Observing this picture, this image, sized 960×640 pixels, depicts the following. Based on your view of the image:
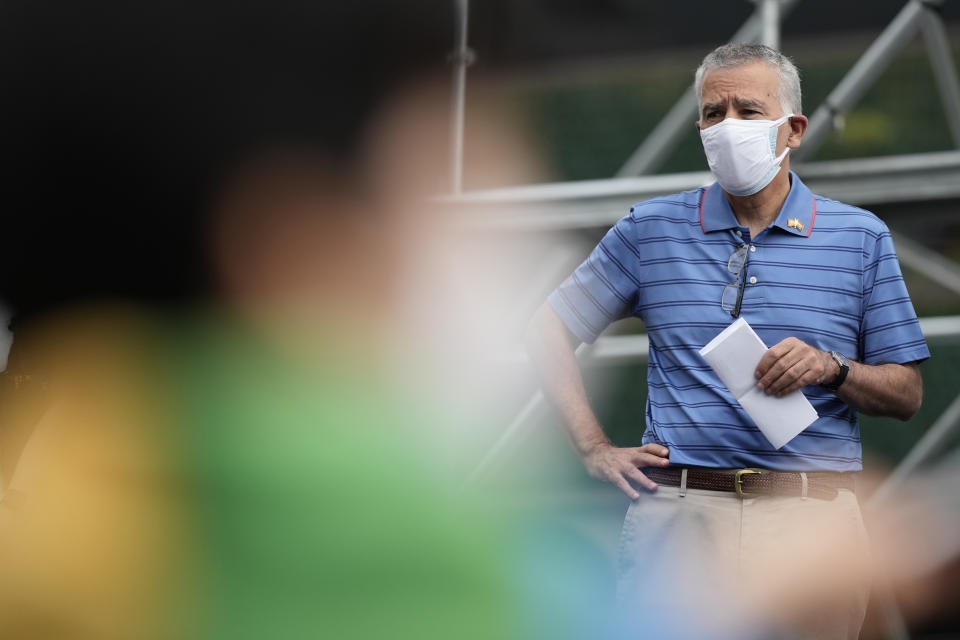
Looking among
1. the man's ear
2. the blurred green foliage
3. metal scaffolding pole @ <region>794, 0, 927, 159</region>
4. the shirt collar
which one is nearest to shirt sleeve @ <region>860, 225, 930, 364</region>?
the shirt collar

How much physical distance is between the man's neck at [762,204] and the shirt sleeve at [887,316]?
0.56ft

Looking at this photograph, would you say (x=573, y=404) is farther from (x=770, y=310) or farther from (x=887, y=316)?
(x=887, y=316)

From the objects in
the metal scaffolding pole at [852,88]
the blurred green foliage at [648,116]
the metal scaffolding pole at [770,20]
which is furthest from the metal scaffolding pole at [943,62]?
the blurred green foliage at [648,116]

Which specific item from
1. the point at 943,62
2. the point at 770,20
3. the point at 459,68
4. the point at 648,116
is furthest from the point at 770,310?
the point at 648,116

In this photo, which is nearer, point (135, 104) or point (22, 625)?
point (22, 625)

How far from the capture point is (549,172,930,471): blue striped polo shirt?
4.88ft

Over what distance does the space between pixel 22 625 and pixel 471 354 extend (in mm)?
1700

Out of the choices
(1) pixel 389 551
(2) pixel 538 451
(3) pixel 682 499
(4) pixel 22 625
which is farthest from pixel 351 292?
(2) pixel 538 451

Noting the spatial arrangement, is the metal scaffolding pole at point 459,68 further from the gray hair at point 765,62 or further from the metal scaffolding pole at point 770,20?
the gray hair at point 765,62

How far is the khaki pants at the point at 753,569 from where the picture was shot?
1.48 m

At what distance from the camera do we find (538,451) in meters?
6.01

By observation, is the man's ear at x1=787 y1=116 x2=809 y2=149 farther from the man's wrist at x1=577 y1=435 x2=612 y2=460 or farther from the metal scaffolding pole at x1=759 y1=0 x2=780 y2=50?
the metal scaffolding pole at x1=759 y1=0 x2=780 y2=50

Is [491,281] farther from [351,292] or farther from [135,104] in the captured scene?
[135,104]

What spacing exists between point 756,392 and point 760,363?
5cm
